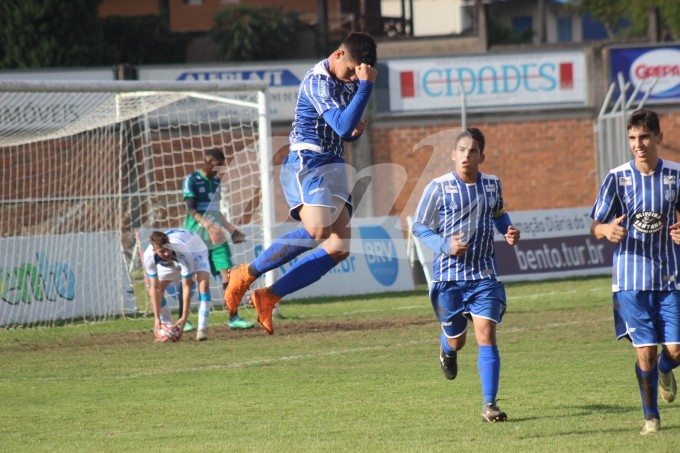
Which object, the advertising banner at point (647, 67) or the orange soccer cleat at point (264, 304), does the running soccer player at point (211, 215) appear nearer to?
the orange soccer cleat at point (264, 304)

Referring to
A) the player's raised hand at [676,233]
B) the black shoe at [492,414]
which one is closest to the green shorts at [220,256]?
the black shoe at [492,414]

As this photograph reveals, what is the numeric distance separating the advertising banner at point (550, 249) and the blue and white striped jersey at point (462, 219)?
1257cm

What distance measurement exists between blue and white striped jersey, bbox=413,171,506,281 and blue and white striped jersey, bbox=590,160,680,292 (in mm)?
953

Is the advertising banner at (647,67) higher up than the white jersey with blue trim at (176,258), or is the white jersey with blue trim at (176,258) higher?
the advertising banner at (647,67)

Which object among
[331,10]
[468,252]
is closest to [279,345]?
[468,252]

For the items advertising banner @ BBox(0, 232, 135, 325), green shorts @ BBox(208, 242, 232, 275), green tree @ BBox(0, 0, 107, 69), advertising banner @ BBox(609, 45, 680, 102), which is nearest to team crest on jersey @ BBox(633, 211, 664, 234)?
green shorts @ BBox(208, 242, 232, 275)

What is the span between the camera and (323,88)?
7.49 metres

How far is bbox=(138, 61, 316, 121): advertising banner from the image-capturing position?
2564 centimetres

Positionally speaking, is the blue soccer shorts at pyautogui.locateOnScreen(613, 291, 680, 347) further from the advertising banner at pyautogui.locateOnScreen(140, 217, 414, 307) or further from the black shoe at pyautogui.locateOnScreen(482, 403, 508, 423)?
the advertising banner at pyautogui.locateOnScreen(140, 217, 414, 307)

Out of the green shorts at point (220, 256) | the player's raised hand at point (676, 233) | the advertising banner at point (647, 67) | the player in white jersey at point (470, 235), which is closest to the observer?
the player's raised hand at point (676, 233)

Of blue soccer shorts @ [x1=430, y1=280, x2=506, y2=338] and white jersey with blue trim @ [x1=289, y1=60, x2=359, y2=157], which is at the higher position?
white jersey with blue trim @ [x1=289, y1=60, x2=359, y2=157]

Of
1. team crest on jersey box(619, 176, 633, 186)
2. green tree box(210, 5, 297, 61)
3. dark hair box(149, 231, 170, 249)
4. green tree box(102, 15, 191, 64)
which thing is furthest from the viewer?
green tree box(210, 5, 297, 61)

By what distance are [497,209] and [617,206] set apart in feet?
3.41

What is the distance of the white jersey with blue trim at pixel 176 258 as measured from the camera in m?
12.9
